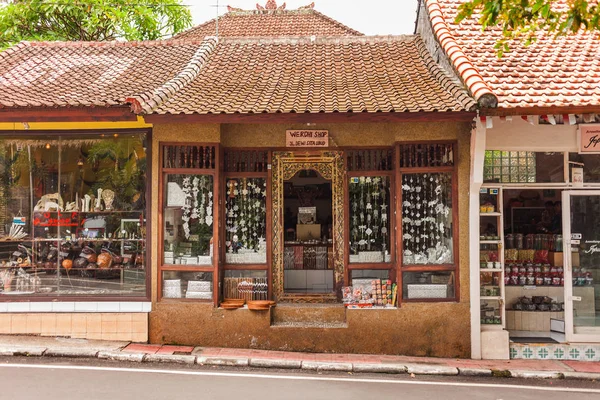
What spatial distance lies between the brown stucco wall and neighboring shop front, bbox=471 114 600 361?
1.19 ft

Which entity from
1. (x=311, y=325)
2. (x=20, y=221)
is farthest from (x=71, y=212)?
(x=311, y=325)

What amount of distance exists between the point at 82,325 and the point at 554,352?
8.04 m

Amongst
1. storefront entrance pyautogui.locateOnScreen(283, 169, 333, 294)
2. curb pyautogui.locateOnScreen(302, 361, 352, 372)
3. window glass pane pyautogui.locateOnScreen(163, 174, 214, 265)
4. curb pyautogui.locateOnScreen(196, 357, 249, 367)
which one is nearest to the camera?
curb pyautogui.locateOnScreen(302, 361, 352, 372)

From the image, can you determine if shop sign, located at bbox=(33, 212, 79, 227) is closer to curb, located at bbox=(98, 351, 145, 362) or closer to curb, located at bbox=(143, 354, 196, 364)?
curb, located at bbox=(98, 351, 145, 362)

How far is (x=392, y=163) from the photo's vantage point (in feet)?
32.6

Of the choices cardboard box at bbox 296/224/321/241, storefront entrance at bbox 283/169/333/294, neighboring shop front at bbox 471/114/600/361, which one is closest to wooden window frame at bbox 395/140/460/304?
neighboring shop front at bbox 471/114/600/361

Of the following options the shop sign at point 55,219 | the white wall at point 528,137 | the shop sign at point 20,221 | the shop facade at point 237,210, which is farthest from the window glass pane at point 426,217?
the shop sign at point 20,221

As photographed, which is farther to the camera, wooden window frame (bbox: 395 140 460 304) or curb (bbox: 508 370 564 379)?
wooden window frame (bbox: 395 140 460 304)

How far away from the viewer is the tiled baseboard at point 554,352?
9070 millimetres

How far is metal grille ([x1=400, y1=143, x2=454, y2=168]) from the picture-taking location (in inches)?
372

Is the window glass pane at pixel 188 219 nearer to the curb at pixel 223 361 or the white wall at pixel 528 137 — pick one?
the curb at pixel 223 361

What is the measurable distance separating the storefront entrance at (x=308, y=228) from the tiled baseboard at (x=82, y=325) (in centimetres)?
256

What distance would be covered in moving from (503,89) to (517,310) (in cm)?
420

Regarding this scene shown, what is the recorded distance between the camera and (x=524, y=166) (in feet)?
31.3
